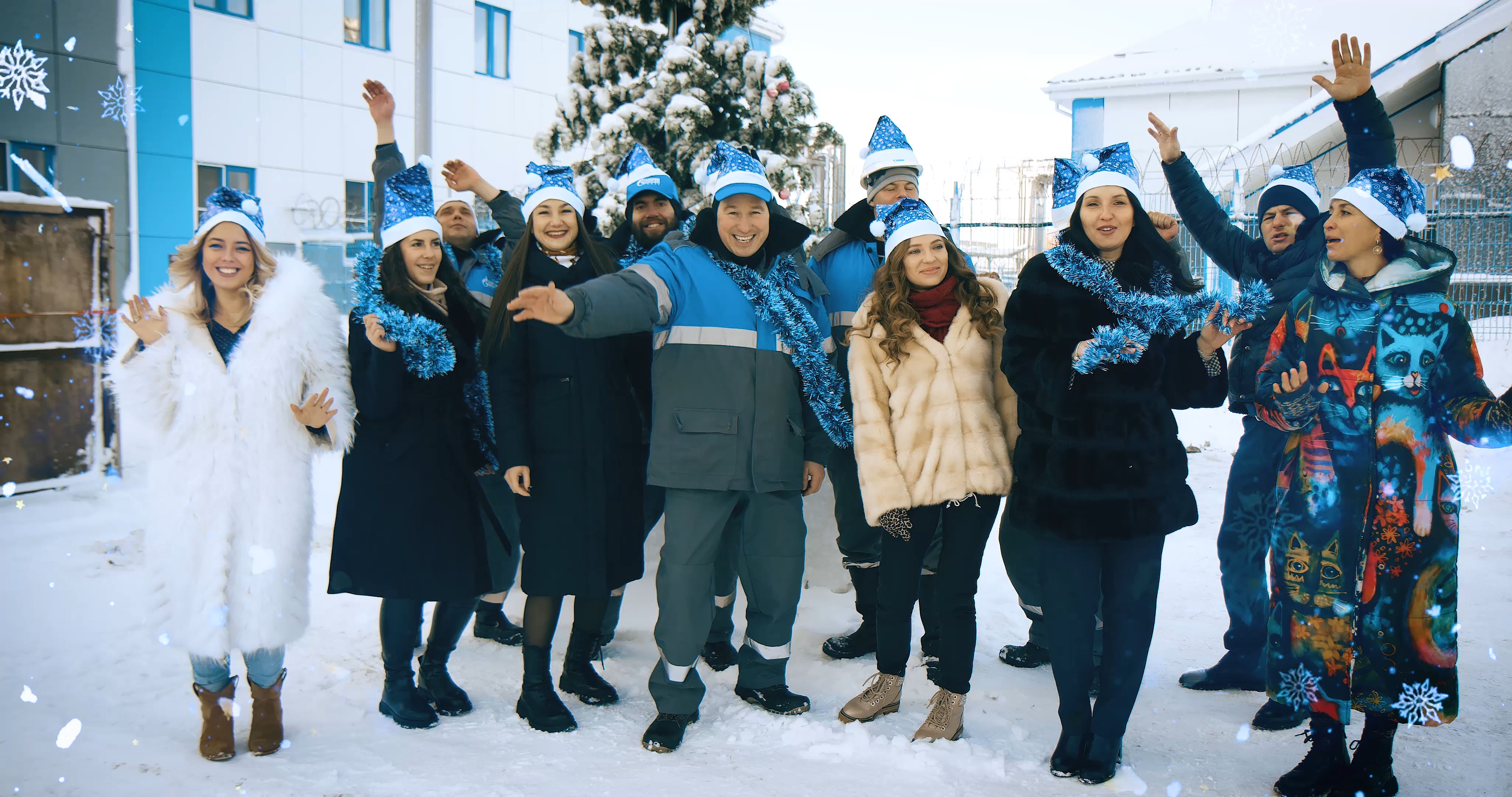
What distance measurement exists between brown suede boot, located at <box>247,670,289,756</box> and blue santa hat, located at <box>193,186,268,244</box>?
150cm

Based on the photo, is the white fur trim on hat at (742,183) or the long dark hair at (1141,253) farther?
the white fur trim on hat at (742,183)

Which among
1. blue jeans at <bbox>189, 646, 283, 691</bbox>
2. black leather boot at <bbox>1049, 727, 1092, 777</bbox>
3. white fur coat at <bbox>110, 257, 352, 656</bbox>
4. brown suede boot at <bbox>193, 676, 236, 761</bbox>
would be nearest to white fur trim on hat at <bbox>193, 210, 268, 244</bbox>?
white fur coat at <bbox>110, 257, 352, 656</bbox>

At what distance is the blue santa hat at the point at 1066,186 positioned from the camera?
318cm

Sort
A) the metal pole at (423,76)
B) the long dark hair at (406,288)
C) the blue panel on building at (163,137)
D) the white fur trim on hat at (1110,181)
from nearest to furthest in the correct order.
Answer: the white fur trim on hat at (1110,181)
the long dark hair at (406,288)
the metal pole at (423,76)
the blue panel on building at (163,137)

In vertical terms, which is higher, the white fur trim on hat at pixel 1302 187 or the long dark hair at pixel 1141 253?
the white fur trim on hat at pixel 1302 187

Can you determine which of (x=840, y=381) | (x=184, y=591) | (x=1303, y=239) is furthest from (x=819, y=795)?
(x=1303, y=239)

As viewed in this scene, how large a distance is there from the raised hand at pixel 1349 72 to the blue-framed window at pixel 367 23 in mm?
12323

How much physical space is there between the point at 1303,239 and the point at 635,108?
432 centimetres

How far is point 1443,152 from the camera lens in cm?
928

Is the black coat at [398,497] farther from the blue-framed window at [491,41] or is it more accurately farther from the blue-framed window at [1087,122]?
the blue-framed window at [1087,122]

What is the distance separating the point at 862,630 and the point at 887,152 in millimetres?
A: 2138
